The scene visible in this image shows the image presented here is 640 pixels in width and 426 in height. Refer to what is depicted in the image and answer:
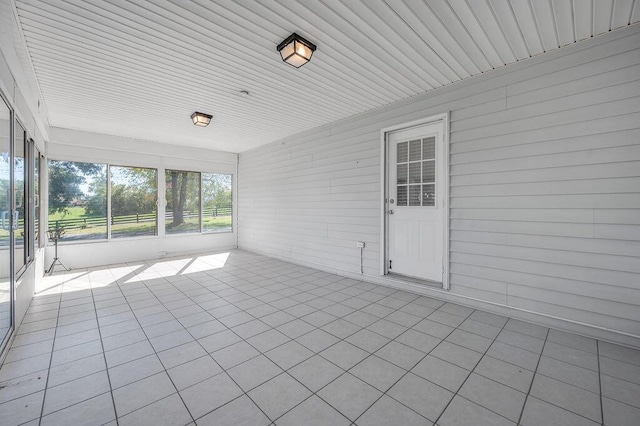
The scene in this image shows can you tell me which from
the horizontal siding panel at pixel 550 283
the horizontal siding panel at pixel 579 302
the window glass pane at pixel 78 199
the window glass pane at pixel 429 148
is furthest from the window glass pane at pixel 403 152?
the window glass pane at pixel 78 199

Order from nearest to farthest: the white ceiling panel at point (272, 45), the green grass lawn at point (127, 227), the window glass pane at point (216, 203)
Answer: the white ceiling panel at point (272, 45) → the green grass lawn at point (127, 227) → the window glass pane at point (216, 203)

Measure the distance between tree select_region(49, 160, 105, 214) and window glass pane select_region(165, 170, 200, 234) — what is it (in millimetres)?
1542

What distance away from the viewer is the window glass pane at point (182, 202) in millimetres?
6633

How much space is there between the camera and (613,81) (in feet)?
8.01

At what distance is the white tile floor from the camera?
168 cm

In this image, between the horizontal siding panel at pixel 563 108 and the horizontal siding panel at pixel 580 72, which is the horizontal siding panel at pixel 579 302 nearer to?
the horizontal siding panel at pixel 563 108

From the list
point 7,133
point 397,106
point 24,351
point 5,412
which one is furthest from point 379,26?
point 24,351

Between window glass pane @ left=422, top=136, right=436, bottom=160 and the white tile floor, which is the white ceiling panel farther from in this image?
the white tile floor

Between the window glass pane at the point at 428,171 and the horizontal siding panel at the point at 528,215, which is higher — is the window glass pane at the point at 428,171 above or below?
above

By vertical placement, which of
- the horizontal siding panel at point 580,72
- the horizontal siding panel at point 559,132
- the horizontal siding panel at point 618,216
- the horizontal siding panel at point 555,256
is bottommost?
the horizontal siding panel at point 555,256

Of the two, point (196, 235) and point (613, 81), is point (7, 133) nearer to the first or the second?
point (196, 235)

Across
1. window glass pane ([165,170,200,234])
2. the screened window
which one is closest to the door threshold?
the screened window

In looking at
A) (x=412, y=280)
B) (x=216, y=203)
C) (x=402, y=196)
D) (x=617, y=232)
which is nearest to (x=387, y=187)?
(x=402, y=196)

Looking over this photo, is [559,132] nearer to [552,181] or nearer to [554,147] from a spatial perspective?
[554,147]
